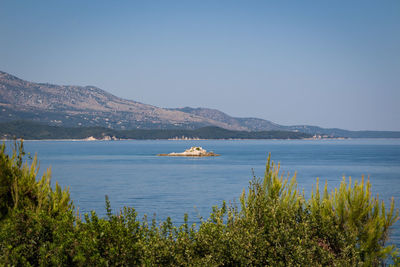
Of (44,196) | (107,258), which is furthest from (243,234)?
(44,196)

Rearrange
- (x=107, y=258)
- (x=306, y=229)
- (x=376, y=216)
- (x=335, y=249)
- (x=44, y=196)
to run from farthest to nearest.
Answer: (x=44, y=196) → (x=376, y=216) → (x=335, y=249) → (x=306, y=229) → (x=107, y=258)

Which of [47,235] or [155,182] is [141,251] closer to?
[47,235]

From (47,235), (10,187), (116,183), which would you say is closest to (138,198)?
(116,183)

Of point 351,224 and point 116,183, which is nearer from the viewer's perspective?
point 351,224

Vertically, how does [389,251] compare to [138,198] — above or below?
above

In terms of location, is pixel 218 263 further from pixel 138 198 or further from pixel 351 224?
pixel 138 198

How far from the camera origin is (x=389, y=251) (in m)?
14.2

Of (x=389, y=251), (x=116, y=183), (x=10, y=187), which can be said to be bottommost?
(x=116, y=183)

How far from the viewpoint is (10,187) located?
16.7 meters

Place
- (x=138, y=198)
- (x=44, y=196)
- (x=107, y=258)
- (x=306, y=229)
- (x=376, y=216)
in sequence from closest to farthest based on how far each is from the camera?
(x=107, y=258)
(x=306, y=229)
(x=376, y=216)
(x=44, y=196)
(x=138, y=198)

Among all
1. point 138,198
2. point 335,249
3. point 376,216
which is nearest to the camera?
point 335,249

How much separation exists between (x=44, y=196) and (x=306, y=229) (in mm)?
9135

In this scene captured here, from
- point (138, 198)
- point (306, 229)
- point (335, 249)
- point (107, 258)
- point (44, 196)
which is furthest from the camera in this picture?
point (138, 198)

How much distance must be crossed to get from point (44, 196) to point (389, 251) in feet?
37.2
